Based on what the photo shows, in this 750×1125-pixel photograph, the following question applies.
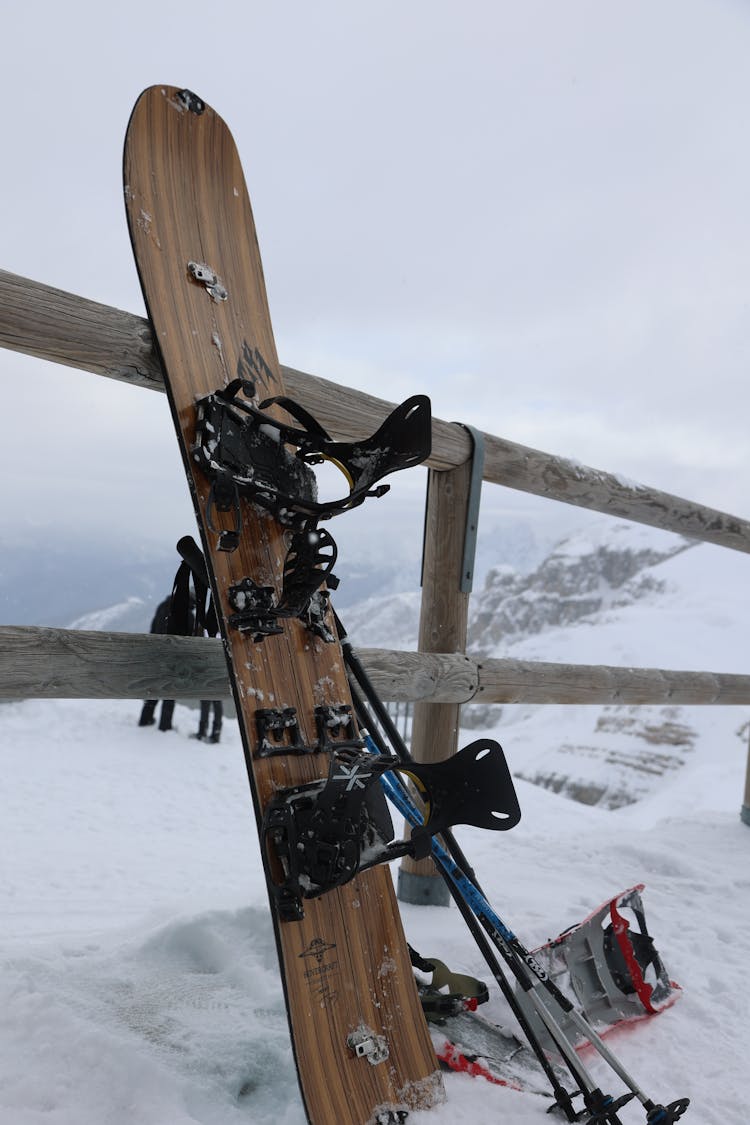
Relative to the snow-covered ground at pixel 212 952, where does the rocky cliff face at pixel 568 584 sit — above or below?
above

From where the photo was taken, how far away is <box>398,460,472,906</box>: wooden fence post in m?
2.30

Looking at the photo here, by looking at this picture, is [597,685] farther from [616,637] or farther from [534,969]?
[616,637]

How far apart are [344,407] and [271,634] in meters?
0.78

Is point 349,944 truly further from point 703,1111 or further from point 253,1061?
point 703,1111

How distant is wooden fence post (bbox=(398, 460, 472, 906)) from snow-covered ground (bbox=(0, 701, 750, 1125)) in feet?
0.33

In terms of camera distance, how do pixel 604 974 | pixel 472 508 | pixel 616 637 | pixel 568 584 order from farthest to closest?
pixel 568 584 < pixel 616 637 < pixel 472 508 < pixel 604 974

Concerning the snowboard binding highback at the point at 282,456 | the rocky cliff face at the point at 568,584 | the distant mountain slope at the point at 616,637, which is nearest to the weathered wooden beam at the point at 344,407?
the snowboard binding highback at the point at 282,456

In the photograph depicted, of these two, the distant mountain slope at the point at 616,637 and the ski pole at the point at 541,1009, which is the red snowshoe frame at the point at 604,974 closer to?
the ski pole at the point at 541,1009

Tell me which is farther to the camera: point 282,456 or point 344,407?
point 344,407

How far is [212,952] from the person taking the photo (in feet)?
5.97

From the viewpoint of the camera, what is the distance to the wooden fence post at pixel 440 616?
90.6 inches

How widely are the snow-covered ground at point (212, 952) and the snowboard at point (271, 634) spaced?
12 cm

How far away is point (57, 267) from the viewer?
44.0 metres

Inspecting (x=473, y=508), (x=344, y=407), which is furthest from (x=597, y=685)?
(x=344, y=407)
